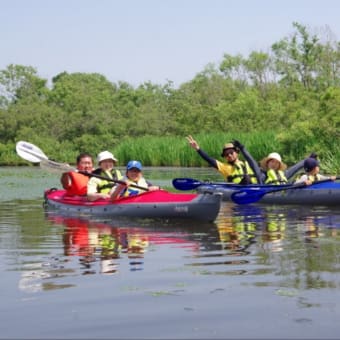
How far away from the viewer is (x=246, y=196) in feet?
47.9

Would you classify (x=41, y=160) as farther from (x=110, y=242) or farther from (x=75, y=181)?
(x=110, y=242)

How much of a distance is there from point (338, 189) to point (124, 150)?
25.7 m

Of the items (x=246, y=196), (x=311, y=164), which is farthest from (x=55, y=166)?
(x=311, y=164)

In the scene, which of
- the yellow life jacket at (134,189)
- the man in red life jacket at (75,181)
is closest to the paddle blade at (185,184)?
the man in red life jacket at (75,181)

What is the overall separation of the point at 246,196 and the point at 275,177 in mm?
1852

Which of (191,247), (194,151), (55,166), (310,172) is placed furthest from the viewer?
(194,151)

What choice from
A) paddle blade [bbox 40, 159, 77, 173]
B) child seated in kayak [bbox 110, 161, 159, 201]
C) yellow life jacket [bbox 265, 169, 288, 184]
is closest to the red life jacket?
paddle blade [bbox 40, 159, 77, 173]

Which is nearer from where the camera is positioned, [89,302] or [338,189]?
[89,302]

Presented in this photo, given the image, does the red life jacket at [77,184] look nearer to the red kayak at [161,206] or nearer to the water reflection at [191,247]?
the water reflection at [191,247]

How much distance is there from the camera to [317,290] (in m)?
6.50

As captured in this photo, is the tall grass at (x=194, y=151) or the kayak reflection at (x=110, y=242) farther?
the tall grass at (x=194, y=151)

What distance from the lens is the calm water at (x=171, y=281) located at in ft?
18.2

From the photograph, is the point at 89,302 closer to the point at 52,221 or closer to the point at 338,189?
the point at 52,221

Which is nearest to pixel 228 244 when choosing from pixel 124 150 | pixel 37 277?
pixel 37 277
